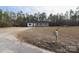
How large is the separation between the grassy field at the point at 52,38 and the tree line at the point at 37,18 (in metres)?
0.06

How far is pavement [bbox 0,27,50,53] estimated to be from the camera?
2.41m

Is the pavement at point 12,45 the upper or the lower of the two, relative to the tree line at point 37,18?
lower

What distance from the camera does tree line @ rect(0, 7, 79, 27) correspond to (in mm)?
2420

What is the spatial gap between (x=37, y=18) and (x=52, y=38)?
0.24m

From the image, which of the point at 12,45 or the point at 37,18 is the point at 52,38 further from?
the point at 12,45

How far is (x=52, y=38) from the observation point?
95.3 inches

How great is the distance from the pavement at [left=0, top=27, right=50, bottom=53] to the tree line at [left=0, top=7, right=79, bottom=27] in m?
0.06

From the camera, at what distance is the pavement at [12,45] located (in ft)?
7.92

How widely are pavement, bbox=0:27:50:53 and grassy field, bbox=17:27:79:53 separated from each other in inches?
1.6

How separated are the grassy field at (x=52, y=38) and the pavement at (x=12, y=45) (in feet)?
0.13

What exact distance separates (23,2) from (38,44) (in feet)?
1.39

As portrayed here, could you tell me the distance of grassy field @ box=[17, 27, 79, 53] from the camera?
7.88 ft

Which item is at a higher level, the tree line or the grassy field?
the tree line
